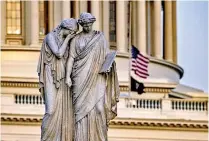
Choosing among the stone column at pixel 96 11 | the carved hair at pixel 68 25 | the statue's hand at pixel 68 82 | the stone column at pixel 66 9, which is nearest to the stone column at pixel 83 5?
the stone column at pixel 96 11

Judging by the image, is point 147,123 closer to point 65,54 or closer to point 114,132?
point 114,132

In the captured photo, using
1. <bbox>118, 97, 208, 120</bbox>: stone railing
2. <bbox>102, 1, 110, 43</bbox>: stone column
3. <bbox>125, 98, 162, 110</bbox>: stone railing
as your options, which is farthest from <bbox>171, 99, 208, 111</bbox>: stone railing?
<bbox>102, 1, 110, 43</bbox>: stone column

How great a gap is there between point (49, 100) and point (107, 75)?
3.54ft

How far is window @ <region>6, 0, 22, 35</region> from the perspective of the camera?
345ft

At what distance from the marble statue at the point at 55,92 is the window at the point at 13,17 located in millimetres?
79776

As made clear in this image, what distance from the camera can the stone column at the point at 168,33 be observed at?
113225mm

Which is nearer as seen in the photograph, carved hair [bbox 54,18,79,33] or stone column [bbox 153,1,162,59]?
carved hair [bbox 54,18,79,33]

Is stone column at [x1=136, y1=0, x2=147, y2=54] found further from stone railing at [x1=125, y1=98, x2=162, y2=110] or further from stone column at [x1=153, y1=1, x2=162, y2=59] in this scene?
stone railing at [x1=125, y1=98, x2=162, y2=110]

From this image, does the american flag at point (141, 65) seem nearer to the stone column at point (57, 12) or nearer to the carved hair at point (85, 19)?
the stone column at point (57, 12)

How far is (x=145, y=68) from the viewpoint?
87750 millimetres

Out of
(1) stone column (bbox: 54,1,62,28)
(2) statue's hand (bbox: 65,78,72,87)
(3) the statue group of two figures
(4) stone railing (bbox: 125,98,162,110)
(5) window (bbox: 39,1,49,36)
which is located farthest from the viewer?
(5) window (bbox: 39,1,49,36)

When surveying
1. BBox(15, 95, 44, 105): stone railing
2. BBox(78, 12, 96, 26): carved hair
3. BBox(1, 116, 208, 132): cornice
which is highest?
BBox(78, 12, 96, 26): carved hair

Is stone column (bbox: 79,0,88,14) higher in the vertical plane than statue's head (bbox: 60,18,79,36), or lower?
higher

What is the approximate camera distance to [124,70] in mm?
97562
